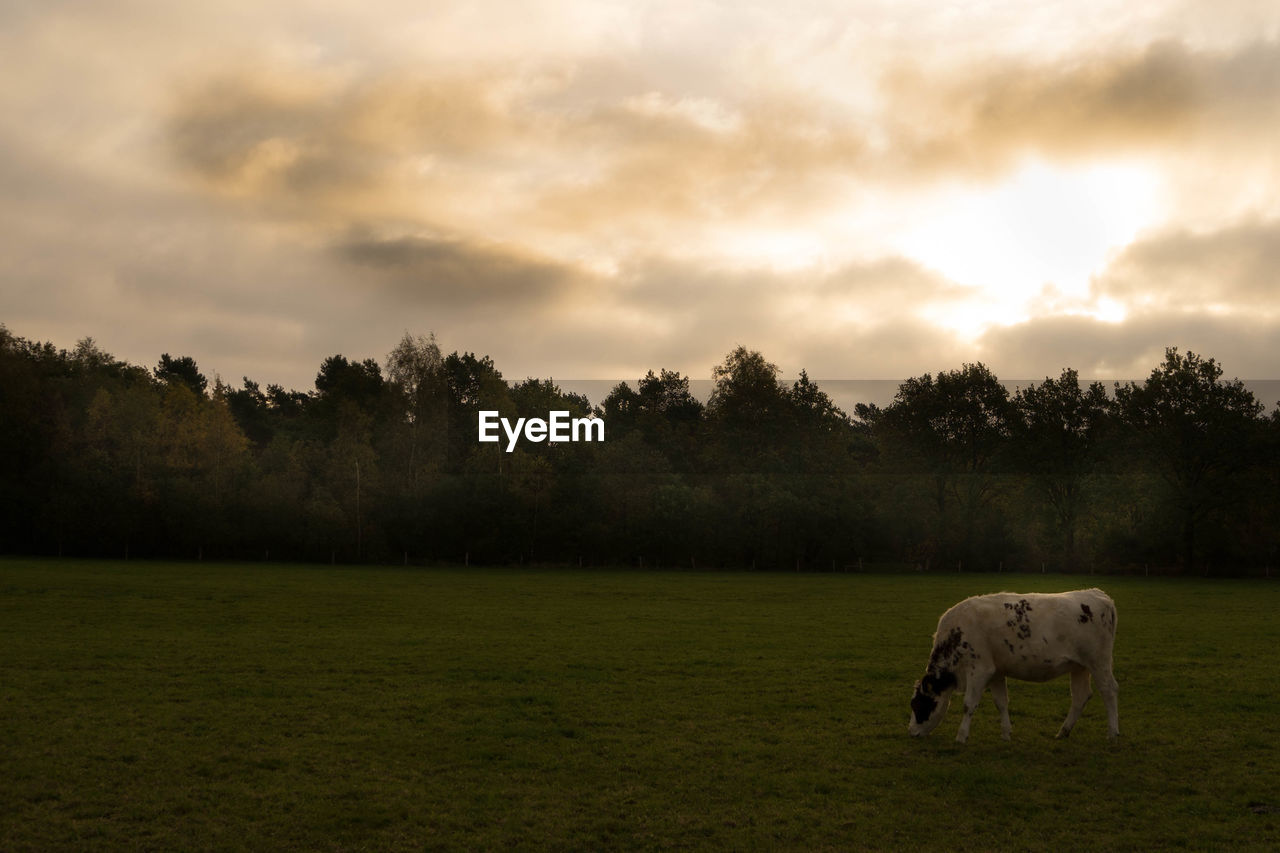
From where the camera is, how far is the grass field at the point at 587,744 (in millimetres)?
12188

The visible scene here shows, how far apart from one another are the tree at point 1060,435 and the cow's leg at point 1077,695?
8719 centimetres

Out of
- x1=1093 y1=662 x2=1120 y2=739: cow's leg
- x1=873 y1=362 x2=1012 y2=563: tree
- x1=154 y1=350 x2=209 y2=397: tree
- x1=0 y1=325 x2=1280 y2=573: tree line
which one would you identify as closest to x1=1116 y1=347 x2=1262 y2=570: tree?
x1=0 y1=325 x2=1280 y2=573: tree line

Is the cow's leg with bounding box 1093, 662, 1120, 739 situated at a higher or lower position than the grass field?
higher

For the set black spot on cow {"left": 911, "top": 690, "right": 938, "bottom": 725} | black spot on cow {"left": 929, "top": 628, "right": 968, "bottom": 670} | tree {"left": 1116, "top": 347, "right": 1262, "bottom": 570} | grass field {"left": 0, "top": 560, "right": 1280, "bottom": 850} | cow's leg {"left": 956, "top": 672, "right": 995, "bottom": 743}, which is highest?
tree {"left": 1116, "top": 347, "right": 1262, "bottom": 570}

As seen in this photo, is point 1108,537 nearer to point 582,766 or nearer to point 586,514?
point 586,514

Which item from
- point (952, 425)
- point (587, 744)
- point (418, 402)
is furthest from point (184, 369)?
point (587, 744)

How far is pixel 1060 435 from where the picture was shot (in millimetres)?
103625

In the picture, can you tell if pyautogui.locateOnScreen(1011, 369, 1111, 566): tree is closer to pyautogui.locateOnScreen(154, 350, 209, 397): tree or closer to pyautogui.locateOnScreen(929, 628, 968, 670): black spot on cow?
pyautogui.locateOnScreen(929, 628, 968, 670): black spot on cow

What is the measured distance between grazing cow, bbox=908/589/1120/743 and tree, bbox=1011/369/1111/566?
288 ft

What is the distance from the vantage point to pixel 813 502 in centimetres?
9700

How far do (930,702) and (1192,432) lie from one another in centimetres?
9254

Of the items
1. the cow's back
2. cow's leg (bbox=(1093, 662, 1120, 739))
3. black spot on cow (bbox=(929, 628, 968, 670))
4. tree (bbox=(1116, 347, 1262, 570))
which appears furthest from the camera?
tree (bbox=(1116, 347, 1262, 570))

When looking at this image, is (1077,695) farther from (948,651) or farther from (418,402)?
(418,402)

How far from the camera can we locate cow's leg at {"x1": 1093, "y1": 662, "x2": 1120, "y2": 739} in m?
16.4
